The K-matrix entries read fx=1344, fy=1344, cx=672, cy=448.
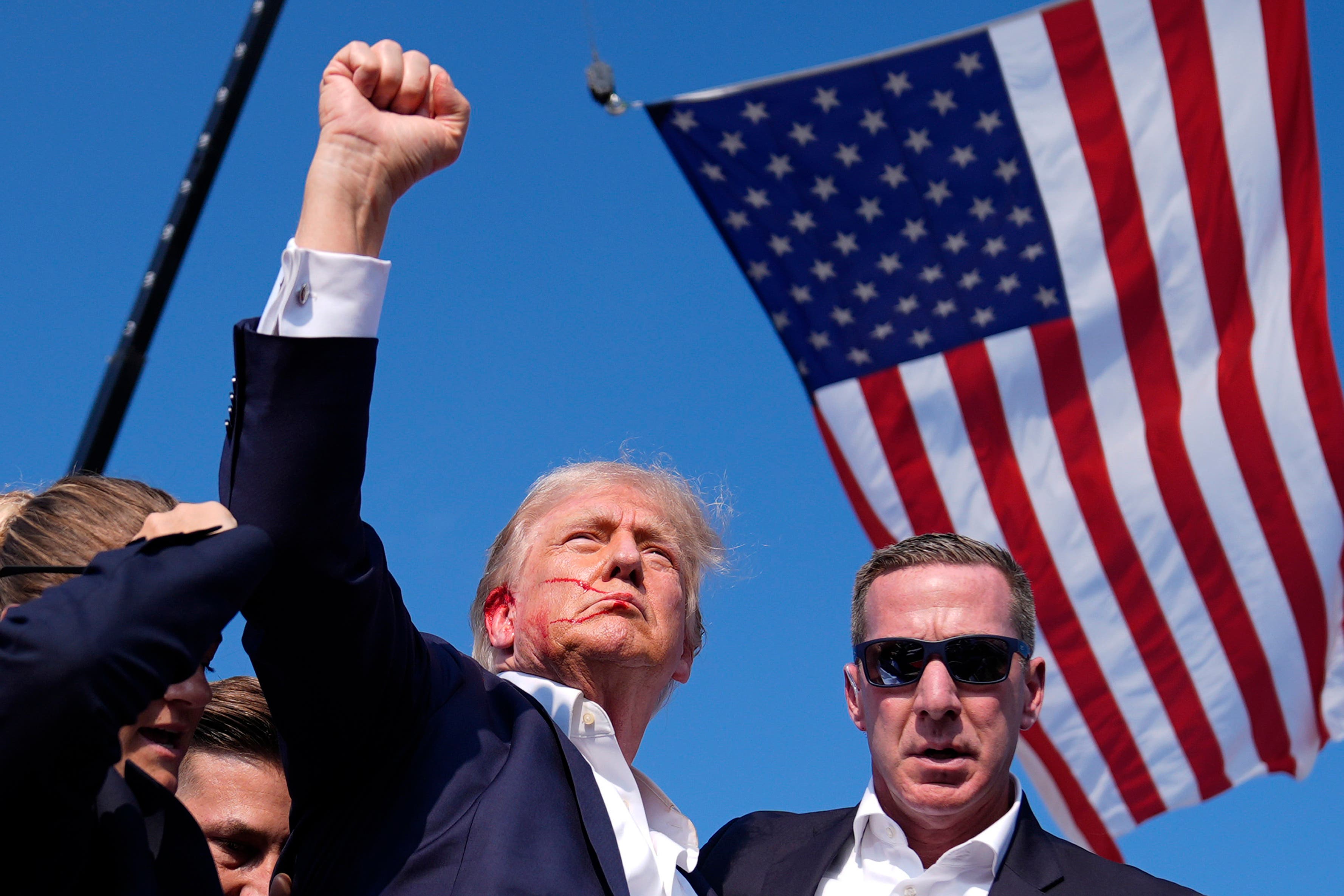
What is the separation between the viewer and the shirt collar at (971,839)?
10.3 feet

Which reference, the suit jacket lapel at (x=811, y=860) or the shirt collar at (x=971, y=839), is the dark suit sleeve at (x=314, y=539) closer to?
the suit jacket lapel at (x=811, y=860)

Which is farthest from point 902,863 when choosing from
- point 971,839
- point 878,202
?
point 878,202

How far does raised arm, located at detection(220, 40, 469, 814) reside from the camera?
6.37ft

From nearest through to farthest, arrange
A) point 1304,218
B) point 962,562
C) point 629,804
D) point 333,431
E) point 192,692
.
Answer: point 333,431
point 192,692
point 629,804
point 962,562
point 1304,218

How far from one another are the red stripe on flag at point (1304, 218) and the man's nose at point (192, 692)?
619 cm

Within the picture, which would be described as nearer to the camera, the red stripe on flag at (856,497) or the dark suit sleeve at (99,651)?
the dark suit sleeve at (99,651)

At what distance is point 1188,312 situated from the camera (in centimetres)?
691

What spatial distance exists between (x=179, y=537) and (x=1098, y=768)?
6.55m

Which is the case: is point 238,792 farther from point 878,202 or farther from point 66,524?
point 878,202

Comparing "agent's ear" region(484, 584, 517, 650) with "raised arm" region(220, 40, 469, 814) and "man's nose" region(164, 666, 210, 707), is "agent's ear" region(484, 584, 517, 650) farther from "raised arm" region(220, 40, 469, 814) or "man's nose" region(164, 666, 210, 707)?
"man's nose" region(164, 666, 210, 707)

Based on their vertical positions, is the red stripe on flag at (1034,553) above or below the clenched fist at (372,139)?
below

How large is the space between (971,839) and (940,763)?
0.20 metres

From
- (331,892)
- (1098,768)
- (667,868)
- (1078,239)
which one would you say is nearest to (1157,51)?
(1078,239)

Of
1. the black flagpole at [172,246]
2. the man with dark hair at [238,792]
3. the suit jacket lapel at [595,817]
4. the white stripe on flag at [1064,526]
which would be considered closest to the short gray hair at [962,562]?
the suit jacket lapel at [595,817]
